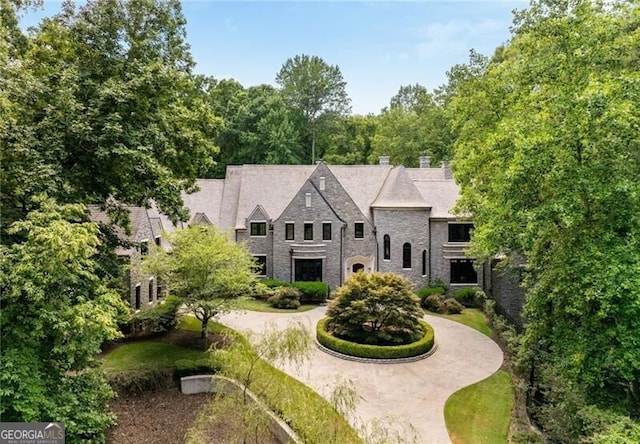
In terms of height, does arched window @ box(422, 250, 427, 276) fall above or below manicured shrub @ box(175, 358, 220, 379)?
above

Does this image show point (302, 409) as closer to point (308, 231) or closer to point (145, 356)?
point (145, 356)

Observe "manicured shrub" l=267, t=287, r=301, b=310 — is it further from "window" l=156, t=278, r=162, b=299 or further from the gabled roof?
the gabled roof

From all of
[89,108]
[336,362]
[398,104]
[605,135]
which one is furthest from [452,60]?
[398,104]

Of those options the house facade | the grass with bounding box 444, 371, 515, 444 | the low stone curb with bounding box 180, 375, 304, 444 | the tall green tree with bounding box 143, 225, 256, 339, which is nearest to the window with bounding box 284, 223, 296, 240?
the house facade

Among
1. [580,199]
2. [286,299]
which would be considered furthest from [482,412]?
[286,299]

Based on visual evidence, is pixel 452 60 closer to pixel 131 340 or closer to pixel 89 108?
pixel 89 108

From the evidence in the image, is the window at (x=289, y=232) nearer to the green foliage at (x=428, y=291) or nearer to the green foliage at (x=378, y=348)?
the green foliage at (x=428, y=291)
